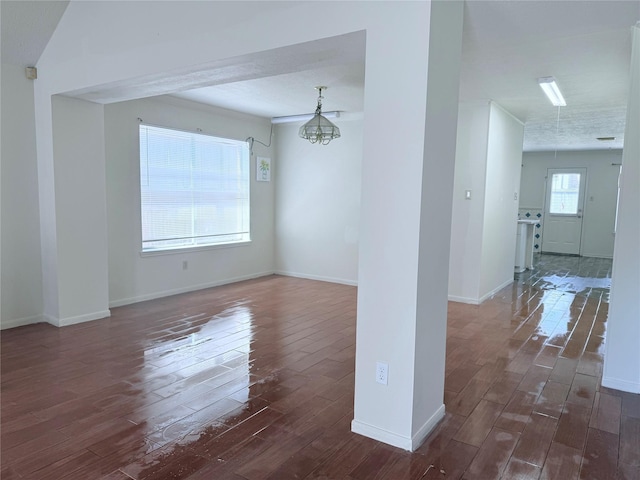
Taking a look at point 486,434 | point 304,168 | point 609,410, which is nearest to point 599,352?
point 609,410

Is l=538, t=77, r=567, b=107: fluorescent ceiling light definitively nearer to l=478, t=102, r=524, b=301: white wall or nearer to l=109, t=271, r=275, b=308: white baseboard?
l=478, t=102, r=524, b=301: white wall

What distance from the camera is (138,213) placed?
5078 mm

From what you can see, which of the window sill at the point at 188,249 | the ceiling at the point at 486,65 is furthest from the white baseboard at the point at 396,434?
the window sill at the point at 188,249

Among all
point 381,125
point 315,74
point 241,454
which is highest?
point 315,74

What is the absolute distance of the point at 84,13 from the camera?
353 cm

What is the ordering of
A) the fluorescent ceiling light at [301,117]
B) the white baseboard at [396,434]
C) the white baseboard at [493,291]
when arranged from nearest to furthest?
the white baseboard at [396,434], the white baseboard at [493,291], the fluorescent ceiling light at [301,117]

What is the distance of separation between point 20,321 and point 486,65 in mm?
4956

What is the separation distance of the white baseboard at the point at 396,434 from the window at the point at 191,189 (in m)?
3.83

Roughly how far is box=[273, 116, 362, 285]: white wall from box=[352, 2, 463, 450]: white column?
399 cm

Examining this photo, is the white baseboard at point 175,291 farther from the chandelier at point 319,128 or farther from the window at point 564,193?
the window at point 564,193

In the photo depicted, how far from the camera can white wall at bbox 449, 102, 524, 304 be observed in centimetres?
516

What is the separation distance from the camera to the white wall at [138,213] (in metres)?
4.85

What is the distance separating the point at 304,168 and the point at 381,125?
470cm

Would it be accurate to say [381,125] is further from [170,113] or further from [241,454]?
[170,113]
